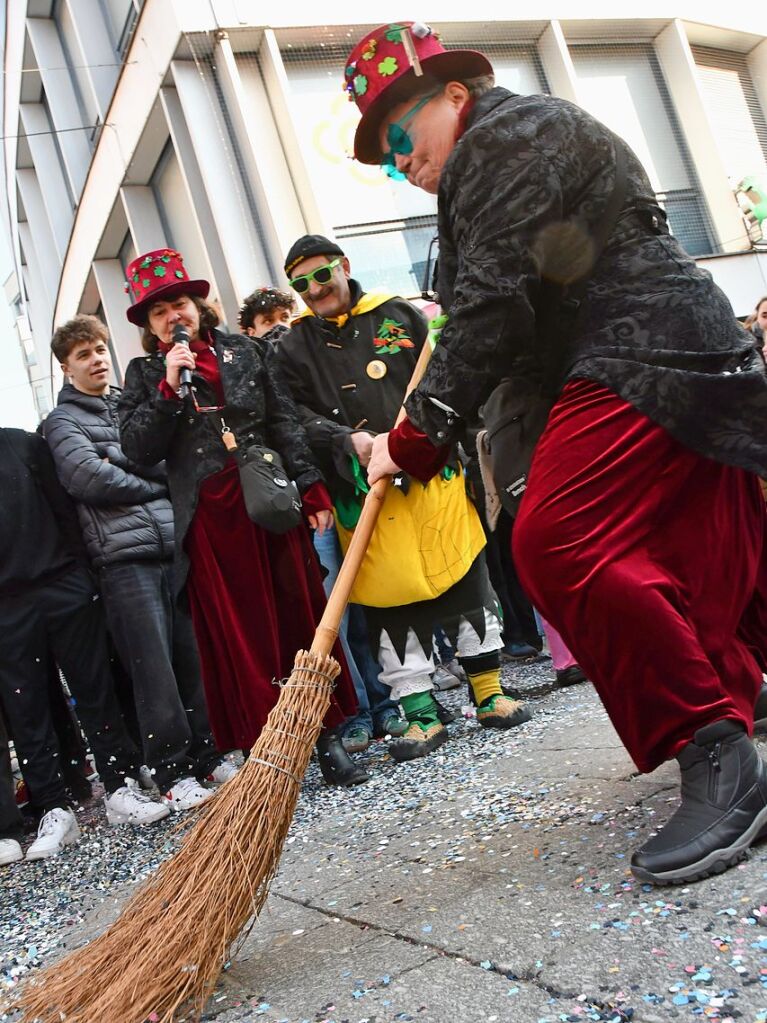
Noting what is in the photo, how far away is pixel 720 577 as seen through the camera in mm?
2607

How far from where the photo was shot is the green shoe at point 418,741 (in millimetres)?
4453

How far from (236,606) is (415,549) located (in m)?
0.81

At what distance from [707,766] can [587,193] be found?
139 centimetres

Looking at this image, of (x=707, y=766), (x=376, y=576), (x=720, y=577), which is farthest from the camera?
(x=376, y=576)

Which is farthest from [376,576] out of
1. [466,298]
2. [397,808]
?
[466,298]

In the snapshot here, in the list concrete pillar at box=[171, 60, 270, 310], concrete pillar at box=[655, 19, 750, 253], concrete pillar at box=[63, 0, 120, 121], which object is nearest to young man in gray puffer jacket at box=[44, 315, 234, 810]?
concrete pillar at box=[171, 60, 270, 310]

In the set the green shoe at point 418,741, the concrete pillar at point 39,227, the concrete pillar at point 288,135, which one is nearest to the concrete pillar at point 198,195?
the concrete pillar at point 288,135

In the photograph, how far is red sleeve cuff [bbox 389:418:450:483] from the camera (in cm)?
Answer: 287

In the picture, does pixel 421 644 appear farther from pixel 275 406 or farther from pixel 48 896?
pixel 48 896

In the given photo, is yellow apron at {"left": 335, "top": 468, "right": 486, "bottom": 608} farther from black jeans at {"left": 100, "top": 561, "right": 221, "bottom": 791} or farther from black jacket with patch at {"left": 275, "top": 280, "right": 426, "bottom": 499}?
black jeans at {"left": 100, "top": 561, "right": 221, "bottom": 791}

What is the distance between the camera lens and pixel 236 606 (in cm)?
439

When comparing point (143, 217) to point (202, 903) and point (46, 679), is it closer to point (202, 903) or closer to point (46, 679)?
point (46, 679)

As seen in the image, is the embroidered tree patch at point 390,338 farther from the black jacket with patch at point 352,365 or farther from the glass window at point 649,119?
the glass window at point 649,119

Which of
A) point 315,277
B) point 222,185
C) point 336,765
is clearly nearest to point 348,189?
point 222,185
